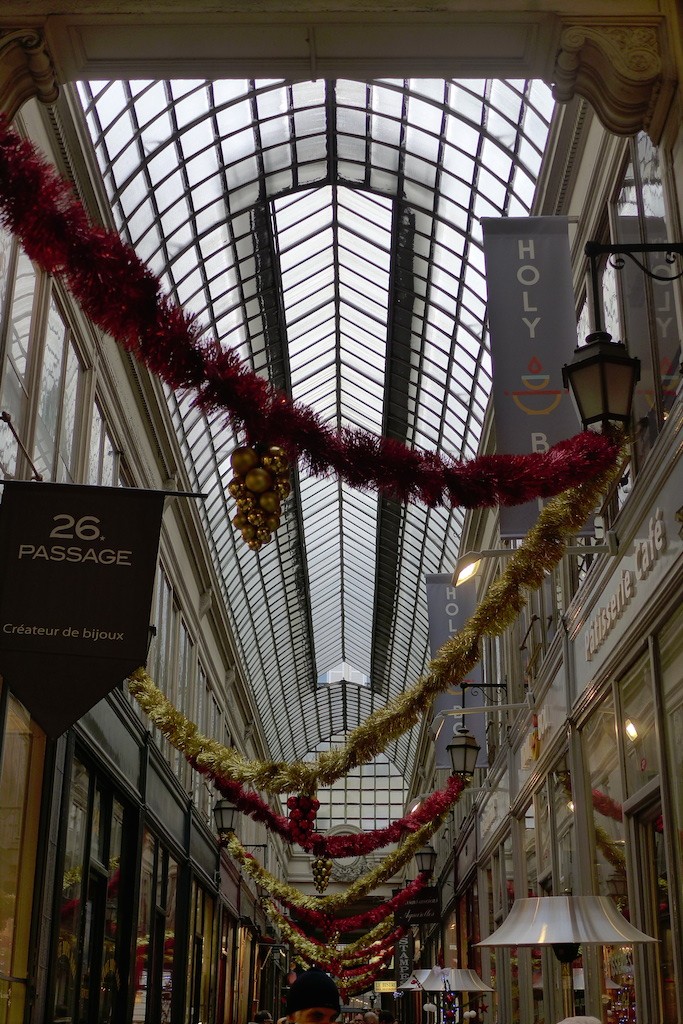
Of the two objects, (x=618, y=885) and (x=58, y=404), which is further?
(x=58, y=404)

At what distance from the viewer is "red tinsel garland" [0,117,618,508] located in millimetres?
4633

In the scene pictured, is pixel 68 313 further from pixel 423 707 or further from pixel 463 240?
pixel 463 240

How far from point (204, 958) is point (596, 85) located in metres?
21.0

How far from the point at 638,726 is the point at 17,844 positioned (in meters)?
5.11

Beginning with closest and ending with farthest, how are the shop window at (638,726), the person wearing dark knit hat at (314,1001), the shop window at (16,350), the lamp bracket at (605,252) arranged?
the person wearing dark knit hat at (314,1001) → the lamp bracket at (605,252) → the shop window at (638,726) → the shop window at (16,350)

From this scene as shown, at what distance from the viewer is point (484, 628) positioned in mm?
7164

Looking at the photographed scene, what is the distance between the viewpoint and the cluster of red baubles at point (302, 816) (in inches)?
617

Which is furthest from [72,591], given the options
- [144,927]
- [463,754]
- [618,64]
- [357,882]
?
[357,882]

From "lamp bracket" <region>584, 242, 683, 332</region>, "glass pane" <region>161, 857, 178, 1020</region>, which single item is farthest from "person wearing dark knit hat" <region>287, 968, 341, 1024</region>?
"glass pane" <region>161, 857, 178, 1020</region>

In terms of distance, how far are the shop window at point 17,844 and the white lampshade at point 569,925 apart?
4.31m

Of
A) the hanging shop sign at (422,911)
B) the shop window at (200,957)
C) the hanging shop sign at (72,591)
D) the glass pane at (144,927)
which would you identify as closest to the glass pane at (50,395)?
the hanging shop sign at (72,591)

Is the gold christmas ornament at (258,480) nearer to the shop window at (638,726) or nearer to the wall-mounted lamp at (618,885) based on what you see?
the shop window at (638,726)

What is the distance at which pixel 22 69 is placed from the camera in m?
6.07

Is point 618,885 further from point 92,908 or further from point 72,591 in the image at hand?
point 92,908
